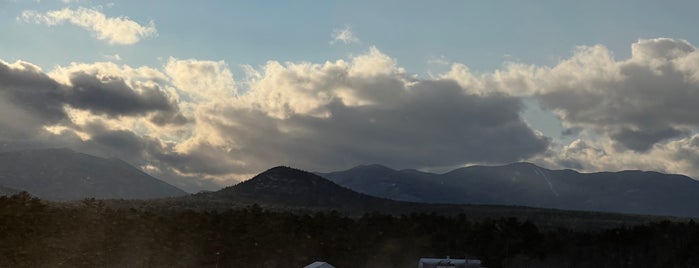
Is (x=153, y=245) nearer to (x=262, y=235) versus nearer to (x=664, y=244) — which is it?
(x=262, y=235)

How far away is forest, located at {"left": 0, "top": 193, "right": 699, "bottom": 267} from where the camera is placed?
105738 mm

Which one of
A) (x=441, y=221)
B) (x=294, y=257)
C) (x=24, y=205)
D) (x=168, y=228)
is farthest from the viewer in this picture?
(x=441, y=221)

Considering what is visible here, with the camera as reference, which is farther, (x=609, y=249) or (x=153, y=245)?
(x=609, y=249)

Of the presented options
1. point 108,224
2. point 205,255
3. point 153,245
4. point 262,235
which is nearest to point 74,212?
point 108,224

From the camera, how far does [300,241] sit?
421 ft

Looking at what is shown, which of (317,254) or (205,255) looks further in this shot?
(317,254)

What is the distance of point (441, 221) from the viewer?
143m

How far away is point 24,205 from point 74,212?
11.0 m

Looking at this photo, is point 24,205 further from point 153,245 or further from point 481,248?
point 481,248

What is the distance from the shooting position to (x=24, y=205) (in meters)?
99.4

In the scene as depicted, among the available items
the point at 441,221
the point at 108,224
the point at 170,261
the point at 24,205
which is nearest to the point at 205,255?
the point at 170,261

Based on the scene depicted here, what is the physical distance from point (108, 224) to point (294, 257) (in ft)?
105

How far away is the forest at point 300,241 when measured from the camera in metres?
106

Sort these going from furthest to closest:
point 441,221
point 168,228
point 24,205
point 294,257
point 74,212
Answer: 1. point 441,221
2. point 294,257
3. point 168,228
4. point 74,212
5. point 24,205
